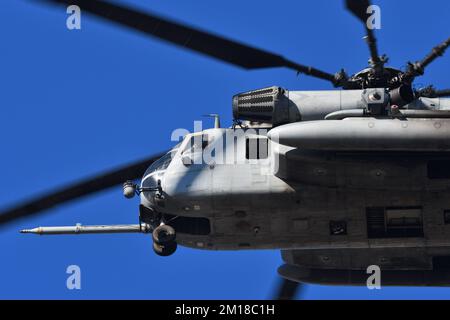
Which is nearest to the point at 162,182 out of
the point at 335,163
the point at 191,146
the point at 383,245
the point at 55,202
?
the point at 191,146

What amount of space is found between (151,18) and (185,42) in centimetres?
109

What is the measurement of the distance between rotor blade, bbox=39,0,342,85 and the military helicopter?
3 centimetres

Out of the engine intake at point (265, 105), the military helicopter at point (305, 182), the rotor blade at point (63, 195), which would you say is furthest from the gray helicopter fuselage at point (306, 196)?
the rotor blade at point (63, 195)

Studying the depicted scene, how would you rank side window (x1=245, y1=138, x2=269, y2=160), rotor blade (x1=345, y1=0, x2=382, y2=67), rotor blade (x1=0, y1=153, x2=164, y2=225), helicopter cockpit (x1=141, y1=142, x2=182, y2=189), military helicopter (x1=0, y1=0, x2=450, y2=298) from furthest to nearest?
helicopter cockpit (x1=141, y1=142, x2=182, y2=189) → side window (x1=245, y1=138, x2=269, y2=160) → rotor blade (x1=0, y1=153, x2=164, y2=225) → military helicopter (x1=0, y1=0, x2=450, y2=298) → rotor blade (x1=345, y1=0, x2=382, y2=67)

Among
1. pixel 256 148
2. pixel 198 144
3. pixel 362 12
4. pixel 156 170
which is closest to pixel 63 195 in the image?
pixel 156 170

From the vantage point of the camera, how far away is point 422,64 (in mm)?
21031

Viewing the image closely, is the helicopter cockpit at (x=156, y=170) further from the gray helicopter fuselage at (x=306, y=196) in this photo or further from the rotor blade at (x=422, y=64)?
the rotor blade at (x=422, y=64)

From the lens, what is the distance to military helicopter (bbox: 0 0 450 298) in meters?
20.9

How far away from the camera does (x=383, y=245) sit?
2167cm

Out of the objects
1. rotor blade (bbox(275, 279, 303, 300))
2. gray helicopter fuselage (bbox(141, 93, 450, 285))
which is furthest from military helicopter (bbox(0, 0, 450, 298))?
rotor blade (bbox(275, 279, 303, 300))

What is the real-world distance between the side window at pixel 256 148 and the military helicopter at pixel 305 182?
0.02 m

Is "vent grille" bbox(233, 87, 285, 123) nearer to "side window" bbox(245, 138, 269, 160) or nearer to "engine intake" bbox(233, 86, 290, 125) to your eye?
"engine intake" bbox(233, 86, 290, 125)
